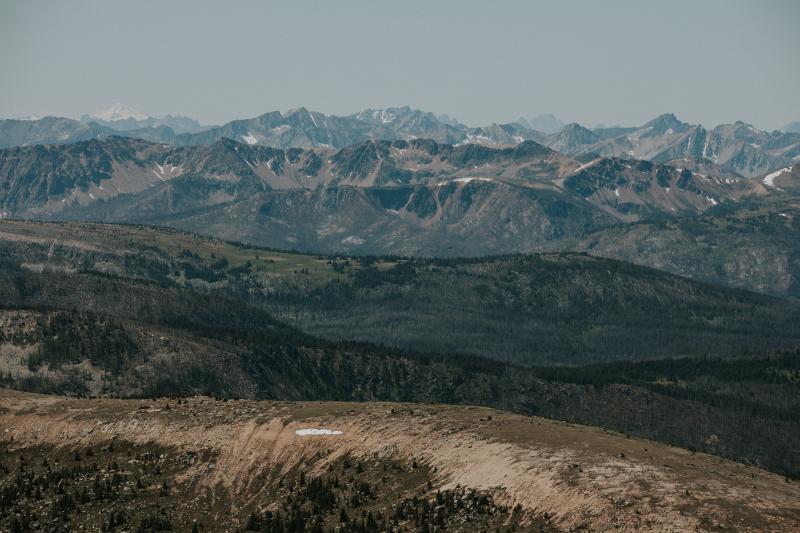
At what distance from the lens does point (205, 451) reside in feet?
488

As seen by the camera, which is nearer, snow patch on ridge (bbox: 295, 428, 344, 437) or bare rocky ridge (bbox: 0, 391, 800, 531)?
bare rocky ridge (bbox: 0, 391, 800, 531)

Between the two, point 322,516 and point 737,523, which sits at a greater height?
point 737,523

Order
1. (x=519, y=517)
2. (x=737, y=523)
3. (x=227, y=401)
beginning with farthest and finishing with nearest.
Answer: (x=227, y=401) → (x=519, y=517) → (x=737, y=523)

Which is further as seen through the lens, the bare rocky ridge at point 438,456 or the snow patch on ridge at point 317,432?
the snow patch on ridge at point 317,432

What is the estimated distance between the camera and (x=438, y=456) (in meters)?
136

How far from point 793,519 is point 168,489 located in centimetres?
8070

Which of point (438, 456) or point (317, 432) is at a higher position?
point (438, 456)

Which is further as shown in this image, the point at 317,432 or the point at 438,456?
the point at 317,432

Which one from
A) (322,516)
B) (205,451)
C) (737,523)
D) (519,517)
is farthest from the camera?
(205,451)

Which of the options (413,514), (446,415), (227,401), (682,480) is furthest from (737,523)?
(227,401)

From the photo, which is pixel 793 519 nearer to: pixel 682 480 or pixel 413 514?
pixel 682 480

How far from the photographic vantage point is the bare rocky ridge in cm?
10838

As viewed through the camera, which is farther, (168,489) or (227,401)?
(227,401)

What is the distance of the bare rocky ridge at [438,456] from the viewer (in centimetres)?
10838
